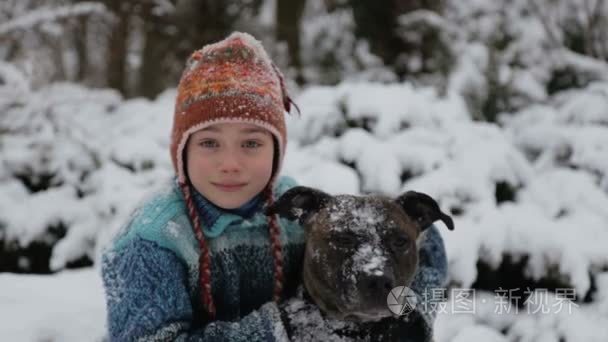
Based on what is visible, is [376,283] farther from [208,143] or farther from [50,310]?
[50,310]

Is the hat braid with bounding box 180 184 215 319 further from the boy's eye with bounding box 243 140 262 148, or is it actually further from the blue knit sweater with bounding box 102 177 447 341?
the boy's eye with bounding box 243 140 262 148

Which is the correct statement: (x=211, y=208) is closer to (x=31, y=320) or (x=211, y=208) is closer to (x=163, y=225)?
(x=163, y=225)

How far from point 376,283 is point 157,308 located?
2.06 ft

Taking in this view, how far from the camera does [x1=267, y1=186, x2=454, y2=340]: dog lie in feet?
4.97

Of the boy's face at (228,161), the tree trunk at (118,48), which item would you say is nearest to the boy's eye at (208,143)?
the boy's face at (228,161)

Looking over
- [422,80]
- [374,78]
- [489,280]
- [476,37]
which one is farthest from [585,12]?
[489,280]

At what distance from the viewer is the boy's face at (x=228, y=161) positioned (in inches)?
69.0

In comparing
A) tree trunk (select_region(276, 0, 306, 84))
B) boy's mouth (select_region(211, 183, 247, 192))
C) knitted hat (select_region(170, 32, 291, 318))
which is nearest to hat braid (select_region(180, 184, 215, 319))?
knitted hat (select_region(170, 32, 291, 318))

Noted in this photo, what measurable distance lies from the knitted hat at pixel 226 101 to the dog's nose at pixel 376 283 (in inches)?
17.7

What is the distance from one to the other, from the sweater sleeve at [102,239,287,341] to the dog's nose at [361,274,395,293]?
1.03ft

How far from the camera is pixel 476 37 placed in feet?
23.2

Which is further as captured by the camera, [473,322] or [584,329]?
[473,322]

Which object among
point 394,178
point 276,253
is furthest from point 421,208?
point 394,178

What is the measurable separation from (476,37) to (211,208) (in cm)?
609
